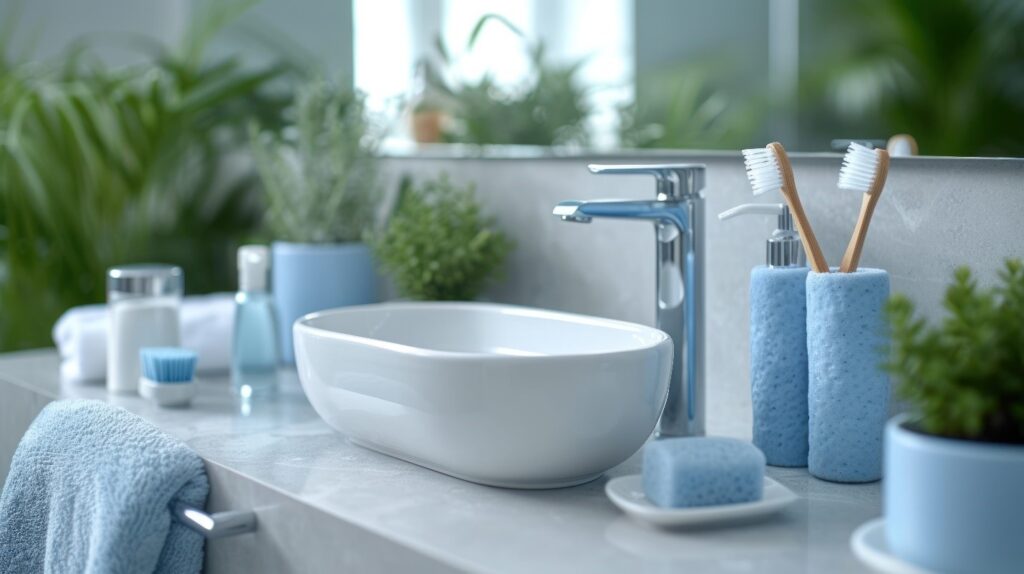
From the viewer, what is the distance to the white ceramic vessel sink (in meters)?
0.94

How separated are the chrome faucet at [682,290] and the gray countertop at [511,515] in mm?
87

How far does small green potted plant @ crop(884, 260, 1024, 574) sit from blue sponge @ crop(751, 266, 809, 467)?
0.29 meters

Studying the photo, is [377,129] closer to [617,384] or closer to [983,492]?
[617,384]

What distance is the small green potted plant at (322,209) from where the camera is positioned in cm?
158

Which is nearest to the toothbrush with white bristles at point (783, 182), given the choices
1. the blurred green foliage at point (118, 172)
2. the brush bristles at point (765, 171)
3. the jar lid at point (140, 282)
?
the brush bristles at point (765, 171)

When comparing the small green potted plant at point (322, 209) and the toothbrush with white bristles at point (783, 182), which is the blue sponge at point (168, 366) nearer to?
the small green potted plant at point (322, 209)

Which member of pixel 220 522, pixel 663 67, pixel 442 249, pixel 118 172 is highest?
pixel 663 67

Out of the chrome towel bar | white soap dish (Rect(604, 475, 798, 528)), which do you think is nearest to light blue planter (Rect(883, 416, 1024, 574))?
white soap dish (Rect(604, 475, 798, 528))

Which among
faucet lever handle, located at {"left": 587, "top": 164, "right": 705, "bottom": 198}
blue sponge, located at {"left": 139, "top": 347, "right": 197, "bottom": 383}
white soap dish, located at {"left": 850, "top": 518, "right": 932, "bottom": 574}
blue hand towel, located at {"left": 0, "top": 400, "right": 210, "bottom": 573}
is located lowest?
blue hand towel, located at {"left": 0, "top": 400, "right": 210, "bottom": 573}

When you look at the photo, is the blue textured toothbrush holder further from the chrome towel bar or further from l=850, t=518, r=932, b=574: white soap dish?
the chrome towel bar

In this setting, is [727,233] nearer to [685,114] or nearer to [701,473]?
[685,114]

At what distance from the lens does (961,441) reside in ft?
2.38

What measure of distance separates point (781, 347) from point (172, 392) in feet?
2.31

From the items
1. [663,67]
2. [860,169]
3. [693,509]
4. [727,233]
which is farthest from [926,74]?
[693,509]
